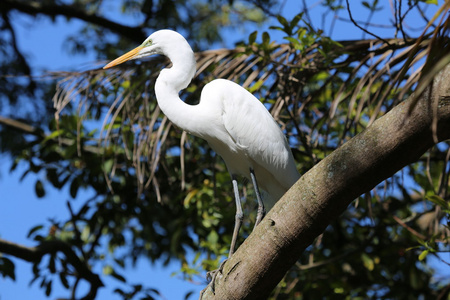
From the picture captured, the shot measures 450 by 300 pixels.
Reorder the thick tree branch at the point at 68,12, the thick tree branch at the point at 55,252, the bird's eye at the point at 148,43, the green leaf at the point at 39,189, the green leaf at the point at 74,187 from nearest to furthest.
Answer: the bird's eye at the point at 148,43, the thick tree branch at the point at 55,252, the green leaf at the point at 74,187, the green leaf at the point at 39,189, the thick tree branch at the point at 68,12

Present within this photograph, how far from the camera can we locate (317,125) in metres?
3.02

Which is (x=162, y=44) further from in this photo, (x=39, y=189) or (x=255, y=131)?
(x=39, y=189)

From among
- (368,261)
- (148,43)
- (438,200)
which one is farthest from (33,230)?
(438,200)

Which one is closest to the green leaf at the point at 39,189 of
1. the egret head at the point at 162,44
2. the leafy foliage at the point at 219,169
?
the leafy foliage at the point at 219,169


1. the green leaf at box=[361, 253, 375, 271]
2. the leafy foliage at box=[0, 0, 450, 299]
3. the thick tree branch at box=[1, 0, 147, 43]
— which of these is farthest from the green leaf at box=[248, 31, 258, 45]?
the thick tree branch at box=[1, 0, 147, 43]

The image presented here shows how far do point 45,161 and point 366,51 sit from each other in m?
1.97

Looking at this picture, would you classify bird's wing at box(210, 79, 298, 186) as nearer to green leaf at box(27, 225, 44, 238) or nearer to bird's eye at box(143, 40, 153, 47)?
bird's eye at box(143, 40, 153, 47)

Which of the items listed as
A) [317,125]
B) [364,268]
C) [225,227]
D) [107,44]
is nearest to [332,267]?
[364,268]

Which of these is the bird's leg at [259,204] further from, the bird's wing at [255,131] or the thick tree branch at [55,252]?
the thick tree branch at [55,252]

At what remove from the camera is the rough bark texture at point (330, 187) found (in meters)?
1.45

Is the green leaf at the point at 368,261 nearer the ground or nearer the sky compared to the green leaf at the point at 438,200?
nearer the sky

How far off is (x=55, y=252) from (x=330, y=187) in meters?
1.93

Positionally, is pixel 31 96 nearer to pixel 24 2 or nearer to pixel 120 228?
pixel 24 2

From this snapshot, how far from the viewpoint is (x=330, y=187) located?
1598 millimetres
